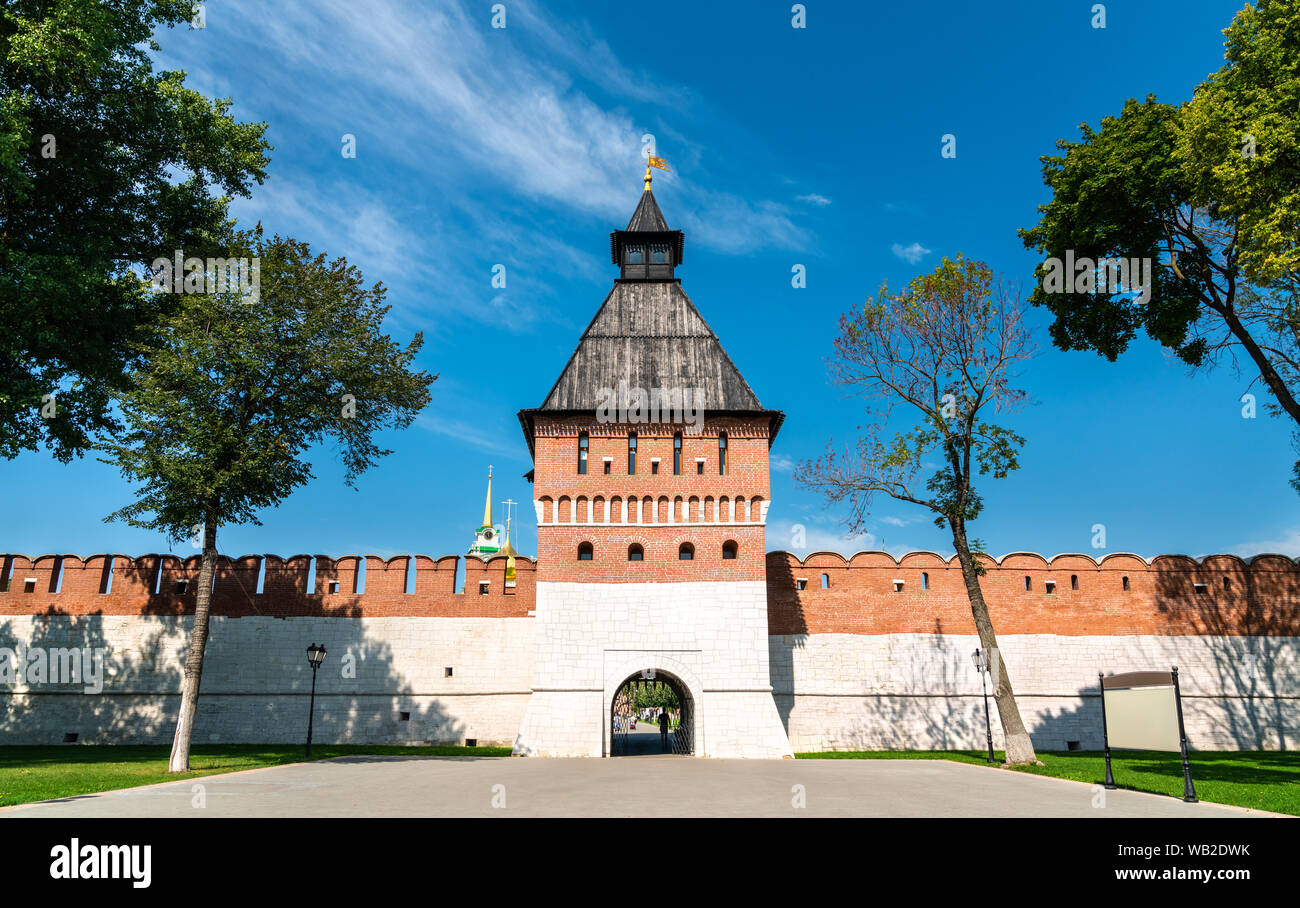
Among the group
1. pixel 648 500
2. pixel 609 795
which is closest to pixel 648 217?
pixel 648 500

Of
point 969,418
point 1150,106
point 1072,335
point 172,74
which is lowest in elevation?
point 969,418

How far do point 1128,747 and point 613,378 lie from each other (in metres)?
20.0

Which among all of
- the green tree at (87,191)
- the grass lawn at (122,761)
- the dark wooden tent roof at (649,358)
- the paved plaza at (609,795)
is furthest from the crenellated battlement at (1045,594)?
the green tree at (87,191)

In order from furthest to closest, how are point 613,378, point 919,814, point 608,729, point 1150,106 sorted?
1. point 613,378
2. point 608,729
3. point 1150,106
4. point 919,814

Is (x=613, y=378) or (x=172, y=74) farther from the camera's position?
(x=613, y=378)

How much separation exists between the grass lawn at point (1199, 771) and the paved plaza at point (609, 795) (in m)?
0.90

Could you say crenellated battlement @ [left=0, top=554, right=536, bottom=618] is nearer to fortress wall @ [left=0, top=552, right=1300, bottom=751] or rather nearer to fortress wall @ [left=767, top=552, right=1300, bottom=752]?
fortress wall @ [left=0, top=552, right=1300, bottom=751]

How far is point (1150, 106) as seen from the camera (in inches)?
685

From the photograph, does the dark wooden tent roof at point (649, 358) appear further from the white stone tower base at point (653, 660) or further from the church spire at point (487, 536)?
the church spire at point (487, 536)

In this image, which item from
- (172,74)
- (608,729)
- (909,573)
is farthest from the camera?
(909,573)

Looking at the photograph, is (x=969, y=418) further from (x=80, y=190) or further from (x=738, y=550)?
(x=80, y=190)

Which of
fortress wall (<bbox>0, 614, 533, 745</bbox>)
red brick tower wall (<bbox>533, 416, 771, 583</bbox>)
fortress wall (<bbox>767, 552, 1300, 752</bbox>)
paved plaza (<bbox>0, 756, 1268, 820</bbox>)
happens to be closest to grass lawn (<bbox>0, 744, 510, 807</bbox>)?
fortress wall (<bbox>0, 614, 533, 745</bbox>)

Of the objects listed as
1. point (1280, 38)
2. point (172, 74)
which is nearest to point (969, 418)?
point (1280, 38)

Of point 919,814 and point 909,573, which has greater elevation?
point 909,573
